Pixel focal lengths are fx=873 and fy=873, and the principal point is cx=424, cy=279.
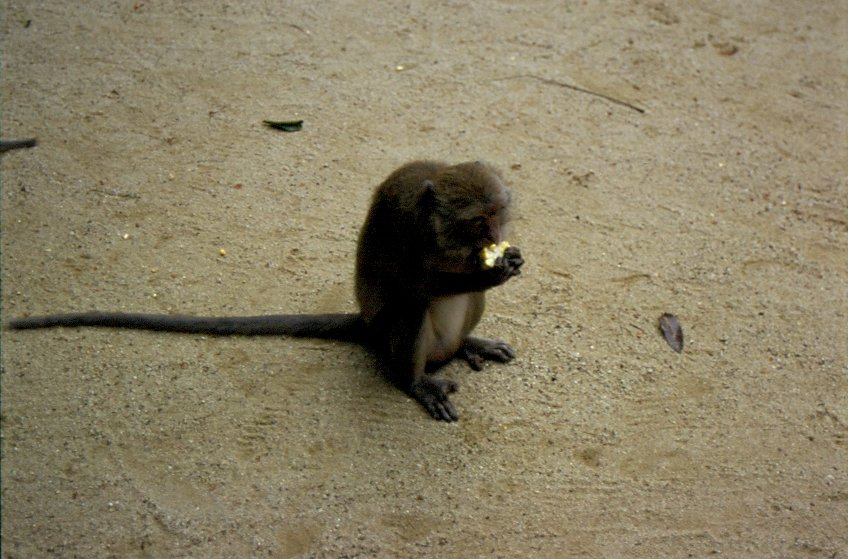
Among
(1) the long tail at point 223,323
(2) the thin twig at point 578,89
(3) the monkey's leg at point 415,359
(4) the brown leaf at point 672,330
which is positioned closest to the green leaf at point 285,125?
(2) the thin twig at point 578,89

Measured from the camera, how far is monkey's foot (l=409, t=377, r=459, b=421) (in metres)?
4.21

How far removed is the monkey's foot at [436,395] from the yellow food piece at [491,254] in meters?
0.76

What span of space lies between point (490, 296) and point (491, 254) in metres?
1.14

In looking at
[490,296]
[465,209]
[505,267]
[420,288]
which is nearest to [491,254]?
[505,267]

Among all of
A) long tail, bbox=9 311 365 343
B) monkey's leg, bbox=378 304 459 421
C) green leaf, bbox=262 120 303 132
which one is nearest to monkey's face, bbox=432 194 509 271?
monkey's leg, bbox=378 304 459 421

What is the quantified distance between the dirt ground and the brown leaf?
0.07 metres

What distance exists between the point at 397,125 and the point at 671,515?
3256mm

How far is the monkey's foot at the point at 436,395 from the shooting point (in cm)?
421

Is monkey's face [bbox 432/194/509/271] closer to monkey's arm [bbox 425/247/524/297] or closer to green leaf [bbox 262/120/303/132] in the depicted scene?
monkey's arm [bbox 425/247/524/297]

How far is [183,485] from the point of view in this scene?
3828 mm

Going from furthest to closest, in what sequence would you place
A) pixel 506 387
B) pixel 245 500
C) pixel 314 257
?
pixel 314 257 → pixel 506 387 → pixel 245 500

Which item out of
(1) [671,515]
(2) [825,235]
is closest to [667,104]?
(2) [825,235]

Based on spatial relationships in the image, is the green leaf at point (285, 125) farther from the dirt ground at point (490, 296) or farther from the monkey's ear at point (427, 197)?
the monkey's ear at point (427, 197)

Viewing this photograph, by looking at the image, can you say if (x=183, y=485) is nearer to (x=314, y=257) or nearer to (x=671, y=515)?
(x=314, y=257)
